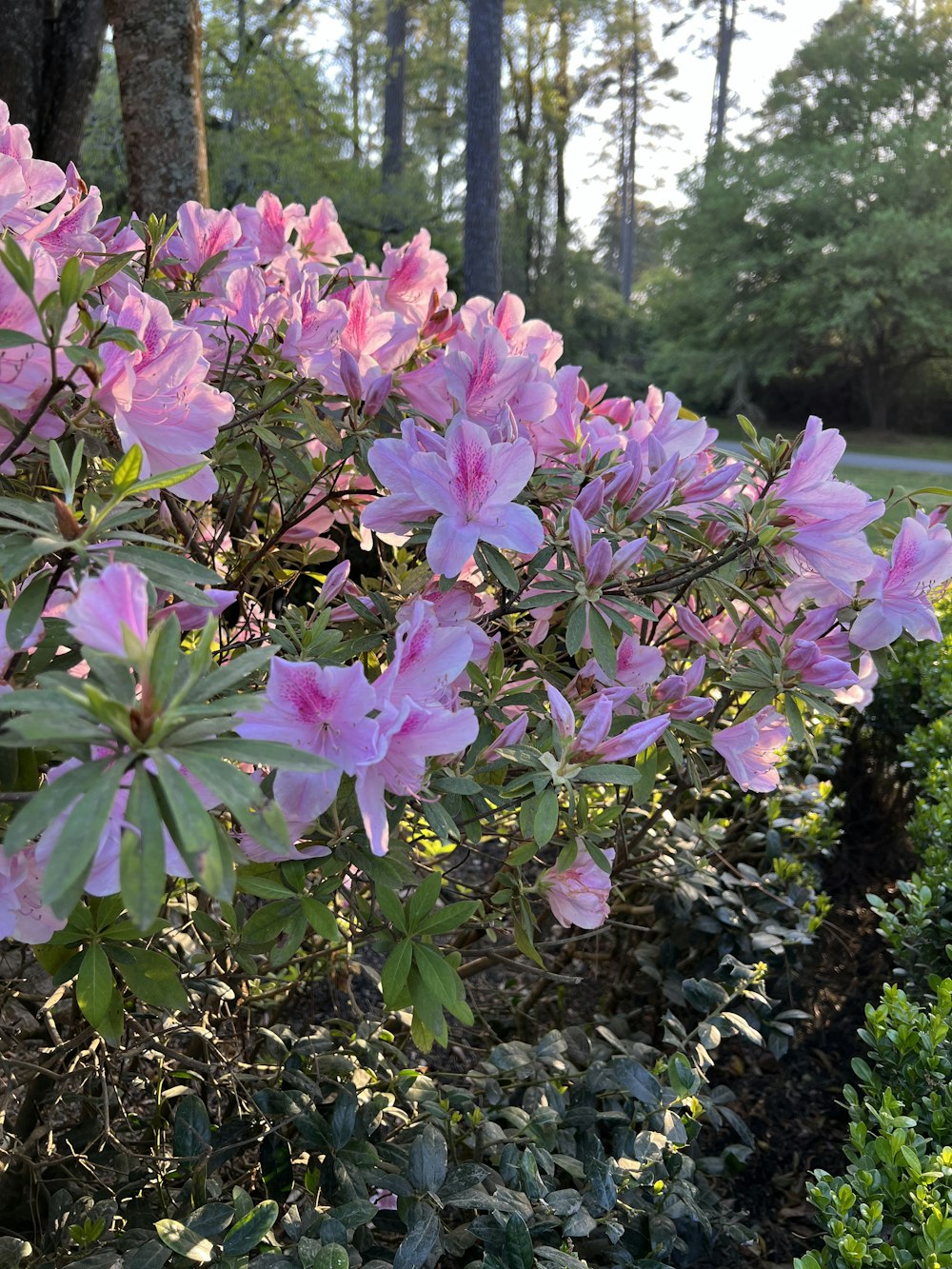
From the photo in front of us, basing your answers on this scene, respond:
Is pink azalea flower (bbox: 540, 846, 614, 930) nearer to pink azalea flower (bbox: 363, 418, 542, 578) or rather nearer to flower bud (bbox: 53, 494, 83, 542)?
pink azalea flower (bbox: 363, 418, 542, 578)

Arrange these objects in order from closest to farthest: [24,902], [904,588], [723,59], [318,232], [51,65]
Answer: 1. [24,902]
2. [904,588]
3. [318,232]
4. [51,65]
5. [723,59]

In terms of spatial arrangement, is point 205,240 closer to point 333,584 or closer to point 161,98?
point 333,584

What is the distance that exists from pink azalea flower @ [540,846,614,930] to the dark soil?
0.88 m

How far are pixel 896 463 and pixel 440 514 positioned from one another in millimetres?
17587

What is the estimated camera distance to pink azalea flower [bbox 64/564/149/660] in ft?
1.95

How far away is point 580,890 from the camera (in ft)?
4.06

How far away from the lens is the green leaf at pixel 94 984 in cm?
95

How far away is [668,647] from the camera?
185cm

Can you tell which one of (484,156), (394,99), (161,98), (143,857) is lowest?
(143,857)

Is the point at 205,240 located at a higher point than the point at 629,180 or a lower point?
lower

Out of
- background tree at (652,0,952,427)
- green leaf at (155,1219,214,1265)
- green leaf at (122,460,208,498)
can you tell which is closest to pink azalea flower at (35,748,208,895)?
green leaf at (122,460,208,498)

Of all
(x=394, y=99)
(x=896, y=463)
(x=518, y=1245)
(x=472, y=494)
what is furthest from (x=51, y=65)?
(x=896, y=463)

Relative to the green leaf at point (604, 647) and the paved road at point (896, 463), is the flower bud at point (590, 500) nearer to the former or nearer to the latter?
the green leaf at point (604, 647)

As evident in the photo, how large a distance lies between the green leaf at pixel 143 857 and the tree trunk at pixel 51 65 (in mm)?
3119
